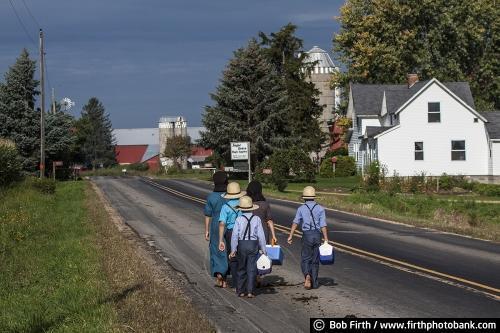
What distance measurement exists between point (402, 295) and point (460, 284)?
1537mm

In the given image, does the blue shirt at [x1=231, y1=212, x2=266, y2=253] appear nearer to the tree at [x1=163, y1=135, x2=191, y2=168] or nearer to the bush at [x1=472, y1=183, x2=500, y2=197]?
the bush at [x1=472, y1=183, x2=500, y2=197]

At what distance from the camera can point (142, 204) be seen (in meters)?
34.8

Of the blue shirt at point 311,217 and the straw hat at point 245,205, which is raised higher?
the straw hat at point 245,205

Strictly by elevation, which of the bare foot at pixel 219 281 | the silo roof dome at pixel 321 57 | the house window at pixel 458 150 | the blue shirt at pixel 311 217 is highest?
the silo roof dome at pixel 321 57

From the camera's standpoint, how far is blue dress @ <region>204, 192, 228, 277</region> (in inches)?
472

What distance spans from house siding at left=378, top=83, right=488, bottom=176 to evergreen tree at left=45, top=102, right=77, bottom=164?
28408 millimetres

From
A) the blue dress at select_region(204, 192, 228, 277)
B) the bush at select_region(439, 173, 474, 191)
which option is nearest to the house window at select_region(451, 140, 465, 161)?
the bush at select_region(439, 173, 474, 191)

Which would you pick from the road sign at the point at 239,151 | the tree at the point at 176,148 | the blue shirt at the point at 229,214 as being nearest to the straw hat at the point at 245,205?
the blue shirt at the point at 229,214

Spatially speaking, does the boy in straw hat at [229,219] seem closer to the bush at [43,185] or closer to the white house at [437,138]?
the bush at [43,185]

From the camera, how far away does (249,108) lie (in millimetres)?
61469

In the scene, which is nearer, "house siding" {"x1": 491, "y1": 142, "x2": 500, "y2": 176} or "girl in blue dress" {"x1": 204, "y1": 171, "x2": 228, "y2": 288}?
"girl in blue dress" {"x1": 204, "y1": 171, "x2": 228, "y2": 288}

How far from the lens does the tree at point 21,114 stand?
205 ft

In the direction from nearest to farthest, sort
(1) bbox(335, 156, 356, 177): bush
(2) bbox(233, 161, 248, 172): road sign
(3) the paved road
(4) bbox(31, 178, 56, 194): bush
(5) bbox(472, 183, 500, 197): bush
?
(3) the paved road → (4) bbox(31, 178, 56, 194): bush → (5) bbox(472, 183, 500, 197): bush → (2) bbox(233, 161, 248, 172): road sign → (1) bbox(335, 156, 356, 177): bush

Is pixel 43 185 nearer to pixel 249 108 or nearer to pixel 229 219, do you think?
pixel 249 108
